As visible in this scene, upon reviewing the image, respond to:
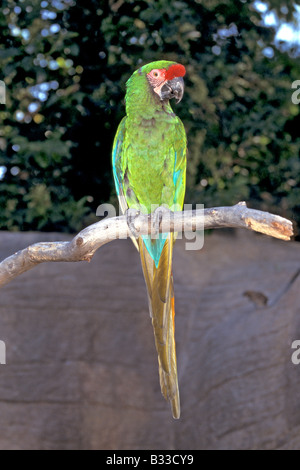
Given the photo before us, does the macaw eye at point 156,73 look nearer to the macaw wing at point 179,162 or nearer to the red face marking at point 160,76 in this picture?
the red face marking at point 160,76

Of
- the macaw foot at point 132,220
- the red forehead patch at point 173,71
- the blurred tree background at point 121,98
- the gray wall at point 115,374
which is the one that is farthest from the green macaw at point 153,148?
the gray wall at point 115,374

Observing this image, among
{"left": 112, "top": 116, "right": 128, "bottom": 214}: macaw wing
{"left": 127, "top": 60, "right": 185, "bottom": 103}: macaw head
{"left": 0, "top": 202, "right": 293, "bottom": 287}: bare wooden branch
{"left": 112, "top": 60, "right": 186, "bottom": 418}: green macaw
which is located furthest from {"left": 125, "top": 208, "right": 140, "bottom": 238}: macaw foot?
{"left": 127, "top": 60, "right": 185, "bottom": 103}: macaw head

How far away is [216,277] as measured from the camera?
3.48 meters

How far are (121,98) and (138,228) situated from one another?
4.60ft

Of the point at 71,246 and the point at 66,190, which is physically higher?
the point at 66,190

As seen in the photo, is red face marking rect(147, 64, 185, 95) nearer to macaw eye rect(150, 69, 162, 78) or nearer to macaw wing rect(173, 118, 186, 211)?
macaw eye rect(150, 69, 162, 78)

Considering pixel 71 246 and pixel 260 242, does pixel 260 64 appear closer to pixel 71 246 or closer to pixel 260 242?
pixel 260 242

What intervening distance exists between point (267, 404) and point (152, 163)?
5.79ft

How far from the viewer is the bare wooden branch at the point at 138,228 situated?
1.51 m

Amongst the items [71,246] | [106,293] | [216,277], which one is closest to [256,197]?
[216,277]

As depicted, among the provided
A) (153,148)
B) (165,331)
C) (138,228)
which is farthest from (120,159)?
(165,331)

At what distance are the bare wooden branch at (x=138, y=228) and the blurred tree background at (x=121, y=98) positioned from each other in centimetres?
138

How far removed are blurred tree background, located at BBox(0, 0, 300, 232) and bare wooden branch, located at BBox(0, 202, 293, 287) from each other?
138cm

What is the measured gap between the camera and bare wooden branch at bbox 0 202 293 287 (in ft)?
4.97
